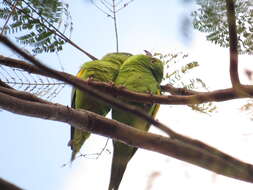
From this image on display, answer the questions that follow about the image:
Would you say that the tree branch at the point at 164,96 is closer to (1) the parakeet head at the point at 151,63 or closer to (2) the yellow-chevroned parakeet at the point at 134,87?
(2) the yellow-chevroned parakeet at the point at 134,87

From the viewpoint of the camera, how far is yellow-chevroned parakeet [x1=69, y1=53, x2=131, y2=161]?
213 centimetres

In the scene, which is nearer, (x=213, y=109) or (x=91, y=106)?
(x=213, y=109)

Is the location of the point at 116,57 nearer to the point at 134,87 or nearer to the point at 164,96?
the point at 134,87

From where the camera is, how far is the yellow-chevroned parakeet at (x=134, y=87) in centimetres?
204

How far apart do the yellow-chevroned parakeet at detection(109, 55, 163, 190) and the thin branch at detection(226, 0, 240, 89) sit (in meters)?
0.96

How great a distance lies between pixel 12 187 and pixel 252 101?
29.6 inches

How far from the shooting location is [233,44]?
1.04 meters

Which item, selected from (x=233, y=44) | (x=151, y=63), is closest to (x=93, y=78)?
(x=151, y=63)

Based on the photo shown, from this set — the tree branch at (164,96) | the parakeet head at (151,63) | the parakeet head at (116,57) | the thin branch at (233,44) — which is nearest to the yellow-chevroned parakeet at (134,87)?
the parakeet head at (151,63)

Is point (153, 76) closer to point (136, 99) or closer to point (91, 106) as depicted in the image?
point (91, 106)

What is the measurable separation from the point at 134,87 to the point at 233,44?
4.24 ft

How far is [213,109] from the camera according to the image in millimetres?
1587

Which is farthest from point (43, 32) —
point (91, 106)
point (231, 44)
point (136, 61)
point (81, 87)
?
point (81, 87)

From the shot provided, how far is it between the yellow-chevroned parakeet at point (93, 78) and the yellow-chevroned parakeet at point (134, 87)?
70 millimetres
